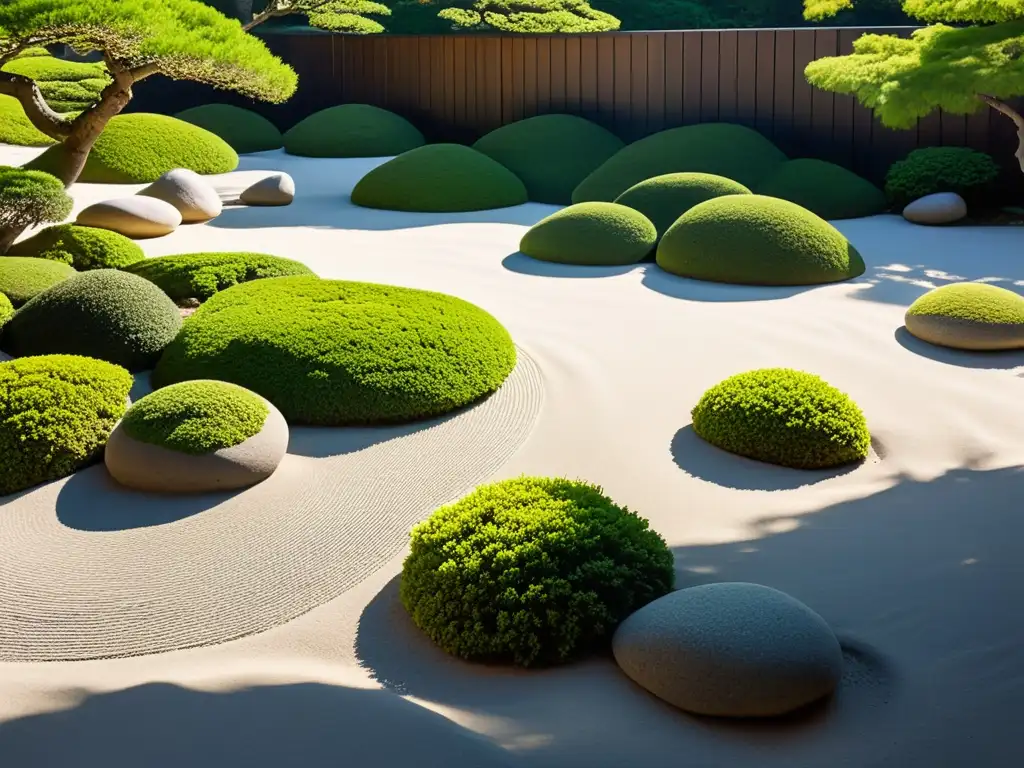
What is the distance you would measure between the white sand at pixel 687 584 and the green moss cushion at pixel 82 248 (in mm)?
2589

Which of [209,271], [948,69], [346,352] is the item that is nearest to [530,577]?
[346,352]

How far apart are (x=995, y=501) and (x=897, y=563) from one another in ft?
2.88

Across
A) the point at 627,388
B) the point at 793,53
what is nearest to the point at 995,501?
the point at 627,388

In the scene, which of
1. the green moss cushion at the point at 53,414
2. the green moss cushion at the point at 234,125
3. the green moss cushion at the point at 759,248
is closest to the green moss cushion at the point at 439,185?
the green moss cushion at the point at 759,248

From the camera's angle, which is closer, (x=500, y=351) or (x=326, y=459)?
(x=326, y=459)

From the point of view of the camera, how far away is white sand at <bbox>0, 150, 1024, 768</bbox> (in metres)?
3.30

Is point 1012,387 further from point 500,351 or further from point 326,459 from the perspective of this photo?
point 326,459

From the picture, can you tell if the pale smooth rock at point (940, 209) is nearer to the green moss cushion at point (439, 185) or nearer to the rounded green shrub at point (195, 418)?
the green moss cushion at point (439, 185)

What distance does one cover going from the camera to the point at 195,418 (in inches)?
221

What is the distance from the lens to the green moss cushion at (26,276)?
804 cm

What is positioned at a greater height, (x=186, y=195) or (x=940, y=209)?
(x=186, y=195)

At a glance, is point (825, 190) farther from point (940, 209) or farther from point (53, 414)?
point (53, 414)

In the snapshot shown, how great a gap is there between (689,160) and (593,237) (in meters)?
3.31

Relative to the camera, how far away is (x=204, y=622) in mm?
4523
